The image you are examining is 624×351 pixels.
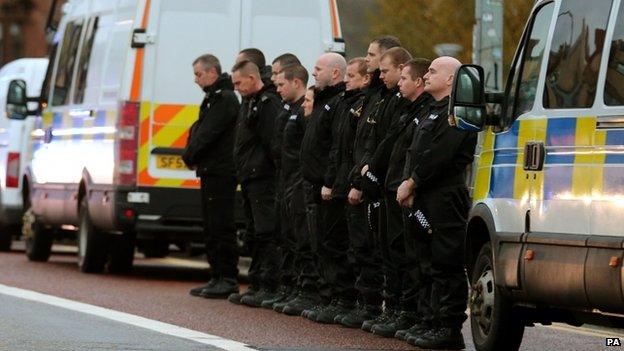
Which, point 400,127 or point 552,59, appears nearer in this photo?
point 552,59

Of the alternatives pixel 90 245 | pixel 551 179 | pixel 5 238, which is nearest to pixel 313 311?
pixel 551 179

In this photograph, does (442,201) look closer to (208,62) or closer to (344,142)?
(344,142)

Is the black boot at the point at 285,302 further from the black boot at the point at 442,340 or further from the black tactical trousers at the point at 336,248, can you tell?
the black boot at the point at 442,340

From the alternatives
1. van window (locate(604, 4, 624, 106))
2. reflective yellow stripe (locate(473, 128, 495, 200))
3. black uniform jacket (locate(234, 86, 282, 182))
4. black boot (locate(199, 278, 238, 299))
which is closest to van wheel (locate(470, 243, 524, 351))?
reflective yellow stripe (locate(473, 128, 495, 200))

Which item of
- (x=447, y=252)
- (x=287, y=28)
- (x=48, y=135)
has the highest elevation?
(x=287, y=28)

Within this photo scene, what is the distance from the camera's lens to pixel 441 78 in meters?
11.8

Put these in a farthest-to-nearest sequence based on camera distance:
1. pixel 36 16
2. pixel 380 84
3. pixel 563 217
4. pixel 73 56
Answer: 1. pixel 36 16
2. pixel 73 56
3. pixel 380 84
4. pixel 563 217

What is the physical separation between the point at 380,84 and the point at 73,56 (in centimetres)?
768

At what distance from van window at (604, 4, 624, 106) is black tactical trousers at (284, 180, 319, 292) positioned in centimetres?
501

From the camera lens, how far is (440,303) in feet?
38.4

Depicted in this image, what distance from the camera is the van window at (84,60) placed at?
63.6ft

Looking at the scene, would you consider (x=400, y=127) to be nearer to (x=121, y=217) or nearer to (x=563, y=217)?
(x=563, y=217)

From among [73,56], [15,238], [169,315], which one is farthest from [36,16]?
[169,315]

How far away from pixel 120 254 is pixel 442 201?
8.47 meters
